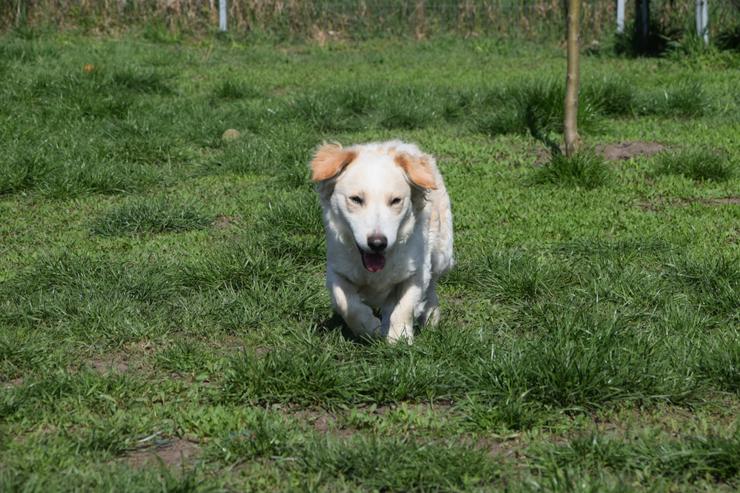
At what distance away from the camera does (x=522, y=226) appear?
21.2ft

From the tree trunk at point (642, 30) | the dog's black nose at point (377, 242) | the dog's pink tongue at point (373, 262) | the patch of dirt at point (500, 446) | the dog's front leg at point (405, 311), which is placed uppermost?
the tree trunk at point (642, 30)

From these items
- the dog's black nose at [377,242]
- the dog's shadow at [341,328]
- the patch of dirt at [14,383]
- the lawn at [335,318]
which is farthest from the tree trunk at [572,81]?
the patch of dirt at [14,383]

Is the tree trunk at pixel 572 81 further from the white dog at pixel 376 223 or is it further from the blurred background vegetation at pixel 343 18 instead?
the blurred background vegetation at pixel 343 18

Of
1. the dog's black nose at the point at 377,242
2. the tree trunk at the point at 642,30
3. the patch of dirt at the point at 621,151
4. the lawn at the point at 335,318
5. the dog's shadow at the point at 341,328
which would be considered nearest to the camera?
the lawn at the point at 335,318

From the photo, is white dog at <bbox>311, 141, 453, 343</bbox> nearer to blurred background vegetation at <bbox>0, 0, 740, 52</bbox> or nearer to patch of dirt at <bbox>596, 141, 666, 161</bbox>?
patch of dirt at <bbox>596, 141, 666, 161</bbox>

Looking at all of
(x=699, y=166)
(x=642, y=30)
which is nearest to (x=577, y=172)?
(x=699, y=166)

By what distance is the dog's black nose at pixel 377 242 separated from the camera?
3996 mm

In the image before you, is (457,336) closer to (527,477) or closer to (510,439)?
(510,439)

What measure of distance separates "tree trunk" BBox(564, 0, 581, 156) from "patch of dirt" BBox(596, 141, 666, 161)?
321mm

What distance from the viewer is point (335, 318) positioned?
4.94m

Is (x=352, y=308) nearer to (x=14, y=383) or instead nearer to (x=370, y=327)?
(x=370, y=327)

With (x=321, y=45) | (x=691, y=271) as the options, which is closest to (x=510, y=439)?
(x=691, y=271)

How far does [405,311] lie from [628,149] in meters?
4.63

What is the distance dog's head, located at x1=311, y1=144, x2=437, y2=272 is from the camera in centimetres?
409
